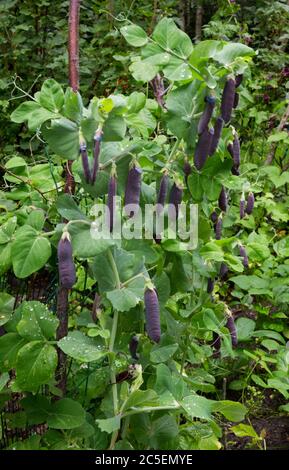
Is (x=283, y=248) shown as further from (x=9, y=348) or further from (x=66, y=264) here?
(x=66, y=264)

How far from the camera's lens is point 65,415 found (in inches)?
58.9

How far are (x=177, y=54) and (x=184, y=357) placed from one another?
3.07 ft

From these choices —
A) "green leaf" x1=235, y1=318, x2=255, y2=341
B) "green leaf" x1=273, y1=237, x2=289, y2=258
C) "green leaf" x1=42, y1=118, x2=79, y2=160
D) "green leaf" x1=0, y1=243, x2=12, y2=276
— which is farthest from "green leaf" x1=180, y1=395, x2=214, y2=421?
"green leaf" x1=273, y1=237, x2=289, y2=258

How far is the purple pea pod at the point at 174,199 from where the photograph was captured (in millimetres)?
1450

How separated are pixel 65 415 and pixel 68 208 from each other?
1.73 ft

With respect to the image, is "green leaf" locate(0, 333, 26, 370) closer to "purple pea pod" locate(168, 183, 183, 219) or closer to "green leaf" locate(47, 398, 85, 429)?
"green leaf" locate(47, 398, 85, 429)

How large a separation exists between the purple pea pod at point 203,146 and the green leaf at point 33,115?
33 centimetres

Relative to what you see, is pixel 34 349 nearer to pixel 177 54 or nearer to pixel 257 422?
pixel 177 54

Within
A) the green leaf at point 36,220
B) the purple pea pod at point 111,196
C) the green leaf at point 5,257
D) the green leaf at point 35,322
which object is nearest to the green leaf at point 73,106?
the purple pea pod at point 111,196

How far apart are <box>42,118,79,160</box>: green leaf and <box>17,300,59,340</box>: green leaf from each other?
38cm

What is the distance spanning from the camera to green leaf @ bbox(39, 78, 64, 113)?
134cm

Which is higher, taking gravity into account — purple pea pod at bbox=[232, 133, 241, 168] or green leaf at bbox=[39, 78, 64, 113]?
green leaf at bbox=[39, 78, 64, 113]

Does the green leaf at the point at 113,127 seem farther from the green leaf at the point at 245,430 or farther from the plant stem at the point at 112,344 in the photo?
the green leaf at the point at 245,430
